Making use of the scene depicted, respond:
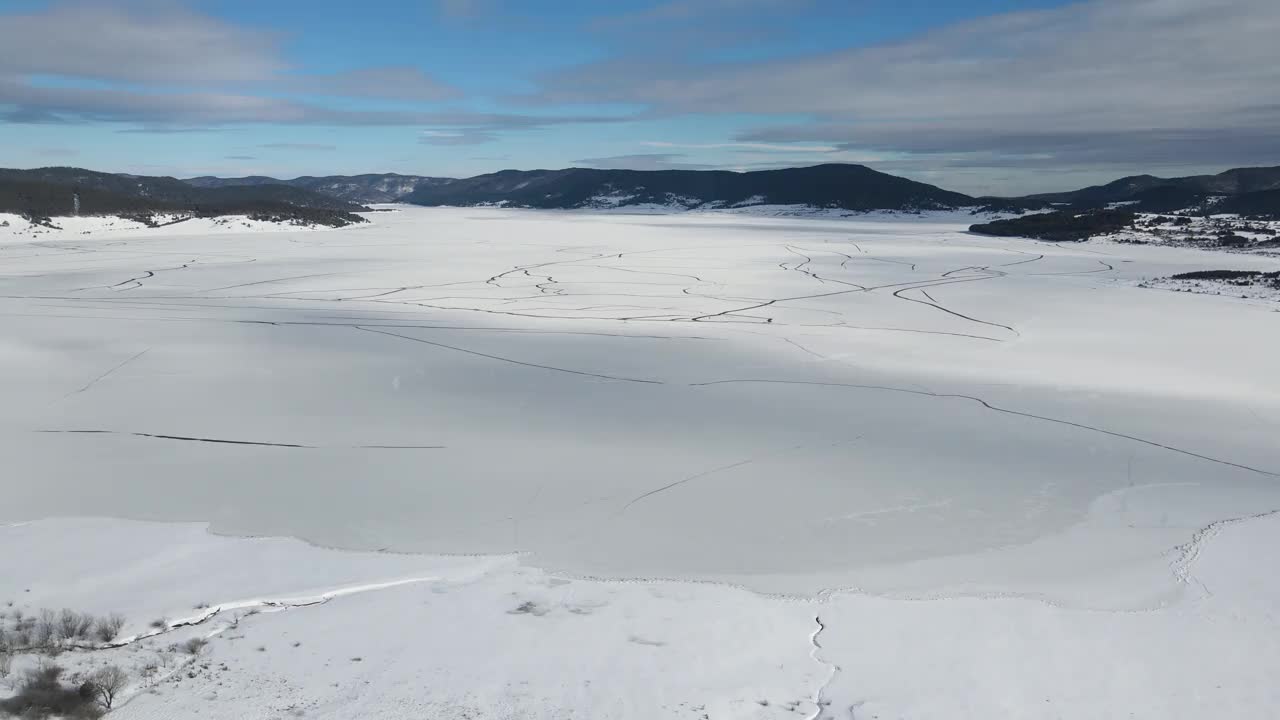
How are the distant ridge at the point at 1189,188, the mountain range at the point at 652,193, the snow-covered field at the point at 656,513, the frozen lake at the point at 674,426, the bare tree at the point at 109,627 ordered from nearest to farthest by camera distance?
the snow-covered field at the point at 656,513, the bare tree at the point at 109,627, the frozen lake at the point at 674,426, the mountain range at the point at 652,193, the distant ridge at the point at 1189,188

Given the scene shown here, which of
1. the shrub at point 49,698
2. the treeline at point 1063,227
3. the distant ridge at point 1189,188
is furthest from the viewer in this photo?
the distant ridge at point 1189,188

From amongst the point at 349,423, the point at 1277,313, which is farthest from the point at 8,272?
the point at 1277,313

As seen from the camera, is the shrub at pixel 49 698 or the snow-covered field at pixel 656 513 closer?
the shrub at pixel 49 698

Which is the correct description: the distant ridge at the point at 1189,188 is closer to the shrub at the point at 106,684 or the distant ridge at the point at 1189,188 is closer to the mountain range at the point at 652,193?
the mountain range at the point at 652,193

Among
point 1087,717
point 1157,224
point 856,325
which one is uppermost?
point 1157,224

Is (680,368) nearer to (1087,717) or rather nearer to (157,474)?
(157,474)

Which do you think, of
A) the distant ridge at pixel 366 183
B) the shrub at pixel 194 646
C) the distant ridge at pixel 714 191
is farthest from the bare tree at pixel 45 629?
the distant ridge at pixel 366 183

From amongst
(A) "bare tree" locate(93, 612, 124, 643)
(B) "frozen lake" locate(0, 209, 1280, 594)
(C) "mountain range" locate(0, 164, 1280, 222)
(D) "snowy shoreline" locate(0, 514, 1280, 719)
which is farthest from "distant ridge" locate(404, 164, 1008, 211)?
(A) "bare tree" locate(93, 612, 124, 643)
